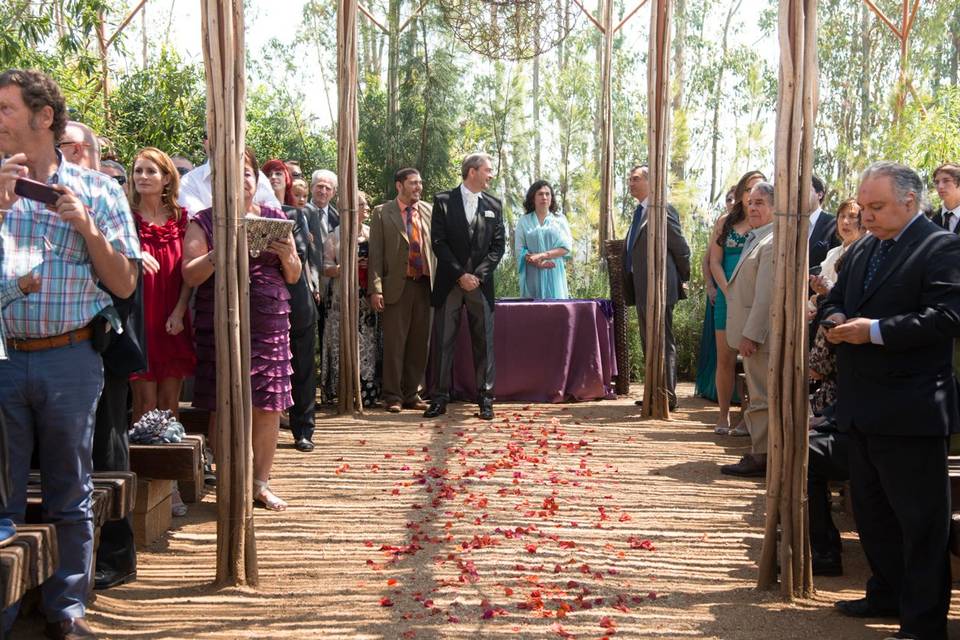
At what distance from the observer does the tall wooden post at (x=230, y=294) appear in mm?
4184

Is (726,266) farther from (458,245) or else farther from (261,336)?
(261,336)

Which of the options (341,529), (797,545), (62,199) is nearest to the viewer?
(62,199)

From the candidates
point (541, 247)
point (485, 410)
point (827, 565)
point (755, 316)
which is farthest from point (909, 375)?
point (541, 247)

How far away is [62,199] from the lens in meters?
3.34

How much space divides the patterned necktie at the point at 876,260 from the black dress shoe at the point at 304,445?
4193 mm

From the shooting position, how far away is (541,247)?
10148mm

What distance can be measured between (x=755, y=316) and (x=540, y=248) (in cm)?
428

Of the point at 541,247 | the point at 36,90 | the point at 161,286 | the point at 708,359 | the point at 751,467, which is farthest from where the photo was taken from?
the point at 541,247

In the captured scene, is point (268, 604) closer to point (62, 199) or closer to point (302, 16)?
point (62, 199)

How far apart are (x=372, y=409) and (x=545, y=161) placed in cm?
1571

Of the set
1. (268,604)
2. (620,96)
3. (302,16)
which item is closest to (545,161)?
(620,96)

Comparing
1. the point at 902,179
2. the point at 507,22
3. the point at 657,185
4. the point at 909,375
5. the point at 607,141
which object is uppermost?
the point at 507,22

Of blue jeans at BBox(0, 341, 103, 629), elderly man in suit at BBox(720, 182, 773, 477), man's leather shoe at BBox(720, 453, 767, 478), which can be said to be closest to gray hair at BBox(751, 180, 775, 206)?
elderly man in suit at BBox(720, 182, 773, 477)

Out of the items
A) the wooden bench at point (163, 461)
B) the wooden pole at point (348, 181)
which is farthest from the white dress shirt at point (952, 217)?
the wooden bench at point (163, 461)
